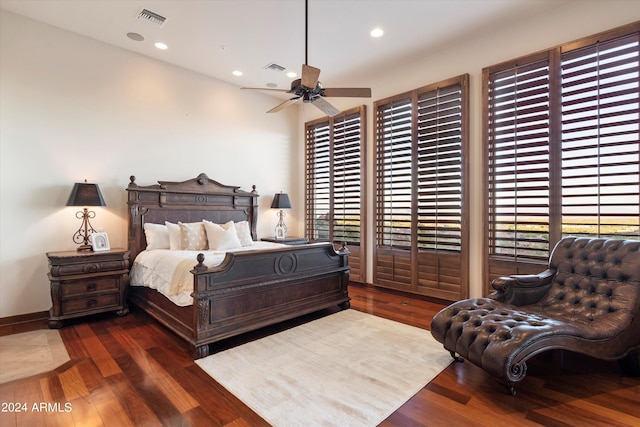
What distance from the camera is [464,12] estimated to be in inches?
142

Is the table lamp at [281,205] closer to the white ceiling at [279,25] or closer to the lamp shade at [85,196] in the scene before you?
the white ceiling at [279,25]

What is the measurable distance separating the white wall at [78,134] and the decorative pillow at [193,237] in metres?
0.88

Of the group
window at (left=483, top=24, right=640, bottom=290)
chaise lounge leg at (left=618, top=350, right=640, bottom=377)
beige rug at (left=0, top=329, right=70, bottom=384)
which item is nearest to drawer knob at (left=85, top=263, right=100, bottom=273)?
beige rug at (left=0, top=329, right=70, bottom=384)

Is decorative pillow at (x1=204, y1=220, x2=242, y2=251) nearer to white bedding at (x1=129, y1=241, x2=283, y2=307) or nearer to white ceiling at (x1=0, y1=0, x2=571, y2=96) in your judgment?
white bedding at (x1=129, y1=241, x2=283, y2=307)

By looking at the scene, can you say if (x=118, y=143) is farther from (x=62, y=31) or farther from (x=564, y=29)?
(x=564, y=29)

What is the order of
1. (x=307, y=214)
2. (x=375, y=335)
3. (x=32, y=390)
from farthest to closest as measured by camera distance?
(x=307, y=214), (x=375, y=335), (x=32, y=390)

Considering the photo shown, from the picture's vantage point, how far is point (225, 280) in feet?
9.85

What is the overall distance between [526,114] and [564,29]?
95cm

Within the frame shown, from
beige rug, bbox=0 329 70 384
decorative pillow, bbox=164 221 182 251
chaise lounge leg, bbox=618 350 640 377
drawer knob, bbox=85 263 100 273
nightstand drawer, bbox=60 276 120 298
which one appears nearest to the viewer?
chaise lounge leg, bbox=618 350 640 377

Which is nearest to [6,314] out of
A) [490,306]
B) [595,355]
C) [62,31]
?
[62,31]

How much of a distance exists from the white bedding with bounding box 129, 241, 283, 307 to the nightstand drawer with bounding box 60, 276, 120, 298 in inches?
10.4

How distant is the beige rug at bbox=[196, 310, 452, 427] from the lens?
80.7 inches

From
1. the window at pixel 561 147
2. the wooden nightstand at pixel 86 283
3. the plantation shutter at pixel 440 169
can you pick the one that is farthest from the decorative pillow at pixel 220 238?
the window at pixel 561 147

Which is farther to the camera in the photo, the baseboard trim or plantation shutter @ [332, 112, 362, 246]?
plantation shutter @ [332, 112, 362, 246]
